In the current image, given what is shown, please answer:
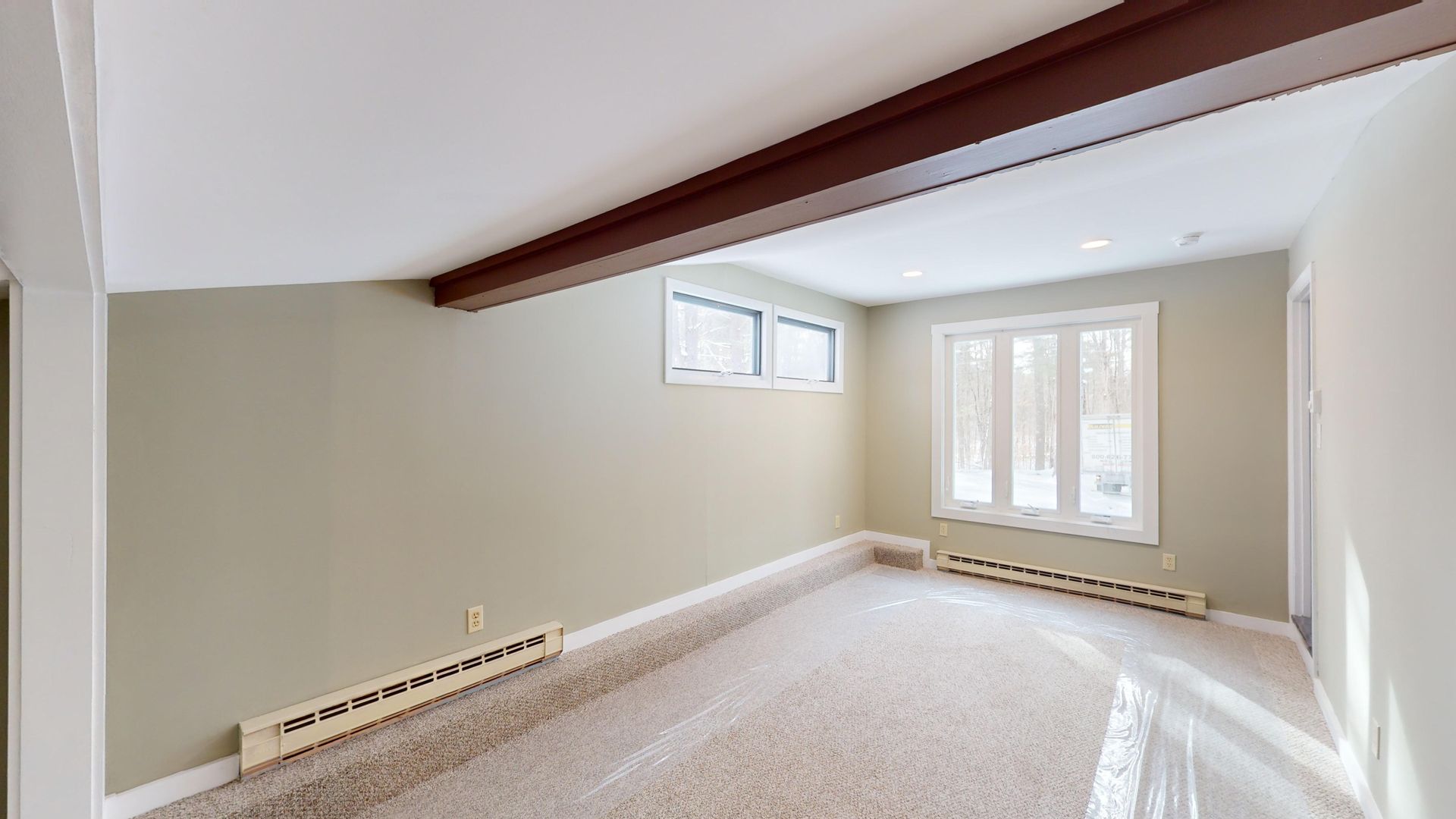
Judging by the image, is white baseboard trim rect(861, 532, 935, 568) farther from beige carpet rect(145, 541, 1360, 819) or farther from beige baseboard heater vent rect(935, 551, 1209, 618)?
beige carpet rect(145, 541, 1360, 819)

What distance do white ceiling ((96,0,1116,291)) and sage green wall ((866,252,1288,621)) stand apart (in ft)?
12.7

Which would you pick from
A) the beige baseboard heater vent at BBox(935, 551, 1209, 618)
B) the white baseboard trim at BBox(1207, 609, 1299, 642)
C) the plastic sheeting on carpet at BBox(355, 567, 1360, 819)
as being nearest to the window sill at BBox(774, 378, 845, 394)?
the beige baseboard heater vent at BBox(935, 551, 1209, 618)

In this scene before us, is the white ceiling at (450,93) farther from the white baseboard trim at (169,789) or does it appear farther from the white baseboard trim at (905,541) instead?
the white baseboard trim at (905,541)

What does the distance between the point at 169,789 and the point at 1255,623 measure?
536cm

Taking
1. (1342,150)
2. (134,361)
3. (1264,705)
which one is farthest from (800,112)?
(1264,705)

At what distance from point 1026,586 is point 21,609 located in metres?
5.03

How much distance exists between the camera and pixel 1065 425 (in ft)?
14.0

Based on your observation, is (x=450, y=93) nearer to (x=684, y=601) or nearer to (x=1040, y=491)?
(x=684, y=601)

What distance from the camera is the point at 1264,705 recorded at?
260cm

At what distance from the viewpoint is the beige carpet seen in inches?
76.9

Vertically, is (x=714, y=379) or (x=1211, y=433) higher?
(x=714, y=379)

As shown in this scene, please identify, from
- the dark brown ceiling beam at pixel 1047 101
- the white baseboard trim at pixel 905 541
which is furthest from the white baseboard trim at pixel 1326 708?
the dark brown ceiling beam at pixel 1047 101

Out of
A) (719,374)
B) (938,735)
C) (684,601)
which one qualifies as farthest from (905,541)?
(938,735)

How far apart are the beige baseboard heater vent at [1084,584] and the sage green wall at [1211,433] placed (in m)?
0.08
